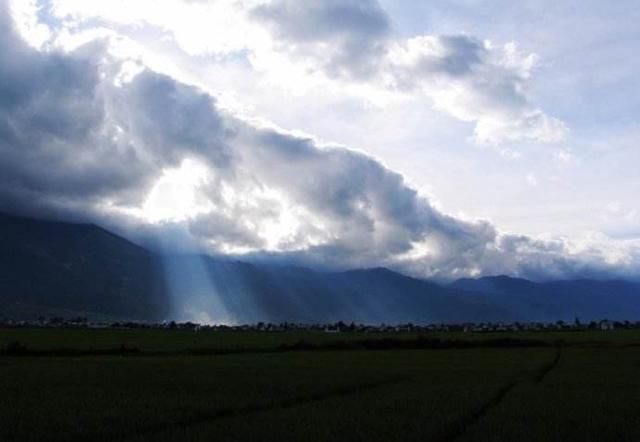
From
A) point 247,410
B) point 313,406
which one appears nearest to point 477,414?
point 313,406

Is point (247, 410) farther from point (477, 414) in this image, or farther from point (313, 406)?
point (477, 414)

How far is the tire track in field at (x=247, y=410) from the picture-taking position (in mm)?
19103

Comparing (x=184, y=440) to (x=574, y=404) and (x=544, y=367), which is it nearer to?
(x=574, y=404)

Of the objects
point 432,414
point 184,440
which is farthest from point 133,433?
point 432,414

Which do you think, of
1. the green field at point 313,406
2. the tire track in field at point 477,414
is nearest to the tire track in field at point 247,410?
the green field at point 313,406

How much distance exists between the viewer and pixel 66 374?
40.3m

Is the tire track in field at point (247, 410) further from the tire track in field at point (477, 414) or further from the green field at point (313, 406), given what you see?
the tire track in field at point (477, 414)

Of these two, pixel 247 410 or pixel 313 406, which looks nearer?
pixel 247 410

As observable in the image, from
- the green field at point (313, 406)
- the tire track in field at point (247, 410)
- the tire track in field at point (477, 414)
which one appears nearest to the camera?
the green field at point (313, 406)

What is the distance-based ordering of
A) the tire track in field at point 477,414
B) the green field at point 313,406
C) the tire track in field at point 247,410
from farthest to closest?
the tire track in field at point 477,414, the tire track in field at point 247,410, the green field at point 313,406

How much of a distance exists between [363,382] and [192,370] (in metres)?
12.9

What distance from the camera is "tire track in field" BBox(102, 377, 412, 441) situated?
62.7ft

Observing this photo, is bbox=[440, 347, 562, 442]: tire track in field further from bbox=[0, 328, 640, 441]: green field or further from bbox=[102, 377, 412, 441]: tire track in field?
bbox=[102, 377, 412, 441]: tire track in field

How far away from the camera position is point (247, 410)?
24.8 meters
